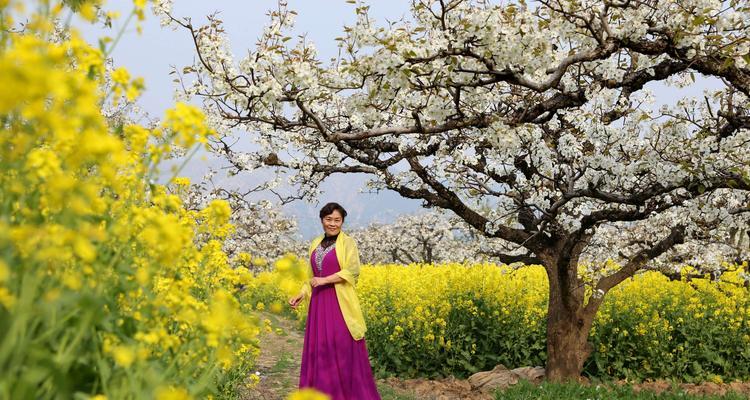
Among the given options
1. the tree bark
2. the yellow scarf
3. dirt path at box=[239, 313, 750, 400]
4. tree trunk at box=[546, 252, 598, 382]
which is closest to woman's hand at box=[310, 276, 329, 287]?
the yellow scarf

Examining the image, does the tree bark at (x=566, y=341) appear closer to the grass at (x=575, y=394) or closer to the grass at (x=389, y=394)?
the grass at (x=575, y=394)

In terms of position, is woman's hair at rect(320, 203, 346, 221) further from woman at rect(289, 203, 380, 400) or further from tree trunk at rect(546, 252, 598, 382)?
tree trunk at rect(546, 252, 598, 382)

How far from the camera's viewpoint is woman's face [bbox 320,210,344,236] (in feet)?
22.5

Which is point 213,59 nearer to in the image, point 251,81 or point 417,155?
point 251,81

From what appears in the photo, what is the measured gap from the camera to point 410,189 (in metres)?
8.16

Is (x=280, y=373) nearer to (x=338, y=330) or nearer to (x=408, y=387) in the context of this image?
(x=408, y=387)

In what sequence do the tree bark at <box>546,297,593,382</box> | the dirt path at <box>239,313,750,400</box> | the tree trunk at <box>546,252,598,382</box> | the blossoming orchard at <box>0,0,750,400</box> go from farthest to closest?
the dirt path at <box>239,313,750,400</box>, the tree bark at <box>546,297,593,382</box>, the tree trunk at <box>546,252,598,382</box>, the blossoming orchard at <box>0,0,750,400</box>

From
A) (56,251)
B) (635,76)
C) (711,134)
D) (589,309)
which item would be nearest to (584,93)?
(635,76)

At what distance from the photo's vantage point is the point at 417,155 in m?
7.53

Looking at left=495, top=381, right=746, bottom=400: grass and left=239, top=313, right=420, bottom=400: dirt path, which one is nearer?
left=495, top=381, right=746, bottom=400: grass

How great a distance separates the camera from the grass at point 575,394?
6871 mm

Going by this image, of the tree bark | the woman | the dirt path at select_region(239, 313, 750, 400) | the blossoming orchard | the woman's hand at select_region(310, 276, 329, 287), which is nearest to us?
the blossoming orchard

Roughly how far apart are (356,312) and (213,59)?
3.08 meters

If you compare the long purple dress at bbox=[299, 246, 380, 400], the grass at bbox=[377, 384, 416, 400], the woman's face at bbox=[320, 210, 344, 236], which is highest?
the woman's face at bbox=[320, 210, 344, 236]
